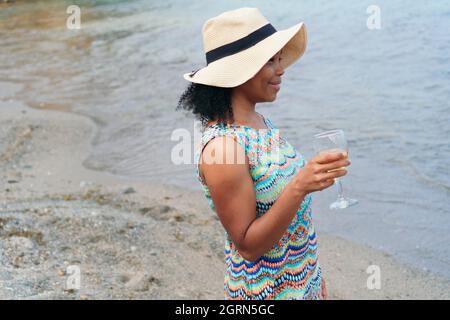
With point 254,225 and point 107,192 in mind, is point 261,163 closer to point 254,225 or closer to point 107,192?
point 254,225

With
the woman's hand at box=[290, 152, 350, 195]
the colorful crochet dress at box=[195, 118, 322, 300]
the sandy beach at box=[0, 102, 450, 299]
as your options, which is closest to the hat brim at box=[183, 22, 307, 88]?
the colorful crochet dress at box=[195, 118, 322, 300]

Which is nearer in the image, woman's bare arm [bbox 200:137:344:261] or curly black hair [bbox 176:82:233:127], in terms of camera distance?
woman's bare arm [bbox 200:137:344:261]

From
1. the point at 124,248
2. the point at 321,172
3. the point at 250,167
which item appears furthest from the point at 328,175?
the point at 124,248

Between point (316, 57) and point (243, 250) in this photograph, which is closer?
point (243, 250)

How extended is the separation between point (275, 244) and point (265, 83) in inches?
23.2

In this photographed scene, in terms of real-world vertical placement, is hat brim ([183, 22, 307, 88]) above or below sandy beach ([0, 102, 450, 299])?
above

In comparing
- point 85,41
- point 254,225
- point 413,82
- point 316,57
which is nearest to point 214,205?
point 254,225

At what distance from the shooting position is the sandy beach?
438cm

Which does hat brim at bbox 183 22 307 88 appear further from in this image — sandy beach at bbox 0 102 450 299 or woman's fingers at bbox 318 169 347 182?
sandy beach at bbox 0 102 450 299

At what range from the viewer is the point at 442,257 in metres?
5.04

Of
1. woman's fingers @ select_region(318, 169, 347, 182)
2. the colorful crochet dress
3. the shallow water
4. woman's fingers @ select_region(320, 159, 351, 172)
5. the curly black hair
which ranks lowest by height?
the shallow water
